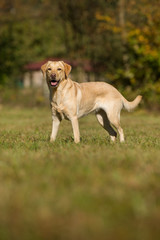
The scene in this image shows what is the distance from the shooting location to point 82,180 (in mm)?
3361

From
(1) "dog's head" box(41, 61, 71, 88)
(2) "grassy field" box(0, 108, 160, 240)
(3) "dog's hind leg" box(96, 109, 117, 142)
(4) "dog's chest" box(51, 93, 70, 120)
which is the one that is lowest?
(3) "dog's hind leg" box(96, 109, 117, 142)

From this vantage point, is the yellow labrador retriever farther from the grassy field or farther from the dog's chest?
the grassy field

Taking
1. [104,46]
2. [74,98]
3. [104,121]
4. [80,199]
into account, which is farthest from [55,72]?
[104,46]

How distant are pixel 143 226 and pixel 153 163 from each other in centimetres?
181

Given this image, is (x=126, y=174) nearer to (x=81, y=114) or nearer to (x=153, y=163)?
(x=153, y=163)

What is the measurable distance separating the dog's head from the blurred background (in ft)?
37.0

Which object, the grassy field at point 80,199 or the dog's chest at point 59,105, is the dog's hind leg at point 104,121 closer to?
the dog's chest at point 59,105

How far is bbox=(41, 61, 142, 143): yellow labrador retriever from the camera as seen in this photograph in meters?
7.11

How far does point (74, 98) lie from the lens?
720 centimetres

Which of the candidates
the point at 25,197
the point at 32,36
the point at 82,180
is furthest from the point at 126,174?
the point at 32,36

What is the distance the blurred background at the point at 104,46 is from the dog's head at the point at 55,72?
11.3m

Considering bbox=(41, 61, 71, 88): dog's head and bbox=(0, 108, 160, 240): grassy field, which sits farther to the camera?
bbox=(41, 61, 71, 88): dog's head

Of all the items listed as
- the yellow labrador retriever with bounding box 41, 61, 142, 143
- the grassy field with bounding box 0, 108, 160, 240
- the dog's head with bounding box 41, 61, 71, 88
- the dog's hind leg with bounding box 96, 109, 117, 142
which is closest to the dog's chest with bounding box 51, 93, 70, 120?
the yellow labrador retriever with bounding box 41, 61, 142, 143

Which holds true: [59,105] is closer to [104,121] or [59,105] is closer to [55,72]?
[55,72]
